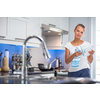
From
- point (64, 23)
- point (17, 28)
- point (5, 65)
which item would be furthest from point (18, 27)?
point (64, 23)

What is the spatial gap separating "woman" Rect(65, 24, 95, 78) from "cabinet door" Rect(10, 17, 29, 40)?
76 centimetres

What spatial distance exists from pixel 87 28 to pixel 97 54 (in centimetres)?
66

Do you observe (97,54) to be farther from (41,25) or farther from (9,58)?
(9,58)

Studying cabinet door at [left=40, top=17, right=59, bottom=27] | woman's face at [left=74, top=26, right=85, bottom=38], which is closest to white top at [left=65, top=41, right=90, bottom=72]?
woman's face at [left=74, top=26, right=85, bottom=38]

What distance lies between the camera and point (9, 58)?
3082 mm

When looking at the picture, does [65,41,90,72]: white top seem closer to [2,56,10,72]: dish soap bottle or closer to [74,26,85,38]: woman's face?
[74,26,85,38]: woman's face

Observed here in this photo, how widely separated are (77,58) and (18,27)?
1102 mm

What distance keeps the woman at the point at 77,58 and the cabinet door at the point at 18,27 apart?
2.48ft

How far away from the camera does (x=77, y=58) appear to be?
286 cm

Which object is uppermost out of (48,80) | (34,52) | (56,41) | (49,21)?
(49,21)

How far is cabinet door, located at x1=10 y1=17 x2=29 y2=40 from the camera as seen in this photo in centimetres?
266

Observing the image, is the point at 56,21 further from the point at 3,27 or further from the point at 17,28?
the point at 3,27
